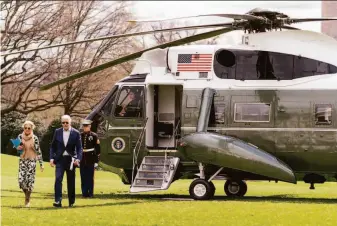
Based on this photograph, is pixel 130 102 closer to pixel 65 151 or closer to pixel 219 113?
pixel 219 113

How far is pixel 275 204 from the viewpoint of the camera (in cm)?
1859

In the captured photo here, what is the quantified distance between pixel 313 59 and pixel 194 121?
2954mm

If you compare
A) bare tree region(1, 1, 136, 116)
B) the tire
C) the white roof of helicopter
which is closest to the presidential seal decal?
the white roof of helicopter

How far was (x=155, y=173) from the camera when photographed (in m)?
20.9

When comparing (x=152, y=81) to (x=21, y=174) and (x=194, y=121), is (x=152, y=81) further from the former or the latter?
(x=21, y=174)

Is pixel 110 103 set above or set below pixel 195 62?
below

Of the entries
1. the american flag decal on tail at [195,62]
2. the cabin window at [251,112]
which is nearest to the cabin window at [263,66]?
the american flag decal on tail at [195,62]

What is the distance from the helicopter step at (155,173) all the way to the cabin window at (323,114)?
10.9ft

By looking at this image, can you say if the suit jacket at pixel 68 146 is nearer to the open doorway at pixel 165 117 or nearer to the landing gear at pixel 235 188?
the open doorway at pixel 165 117

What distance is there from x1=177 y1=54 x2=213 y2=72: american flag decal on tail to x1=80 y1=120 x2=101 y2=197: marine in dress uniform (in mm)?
2521

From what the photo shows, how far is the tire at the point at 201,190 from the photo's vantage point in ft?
66.4

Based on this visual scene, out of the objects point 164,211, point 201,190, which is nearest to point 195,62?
point 201,190

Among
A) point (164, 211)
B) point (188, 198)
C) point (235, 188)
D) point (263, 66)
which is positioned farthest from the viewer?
point (235, 188)

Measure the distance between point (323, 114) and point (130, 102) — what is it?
4.47m
